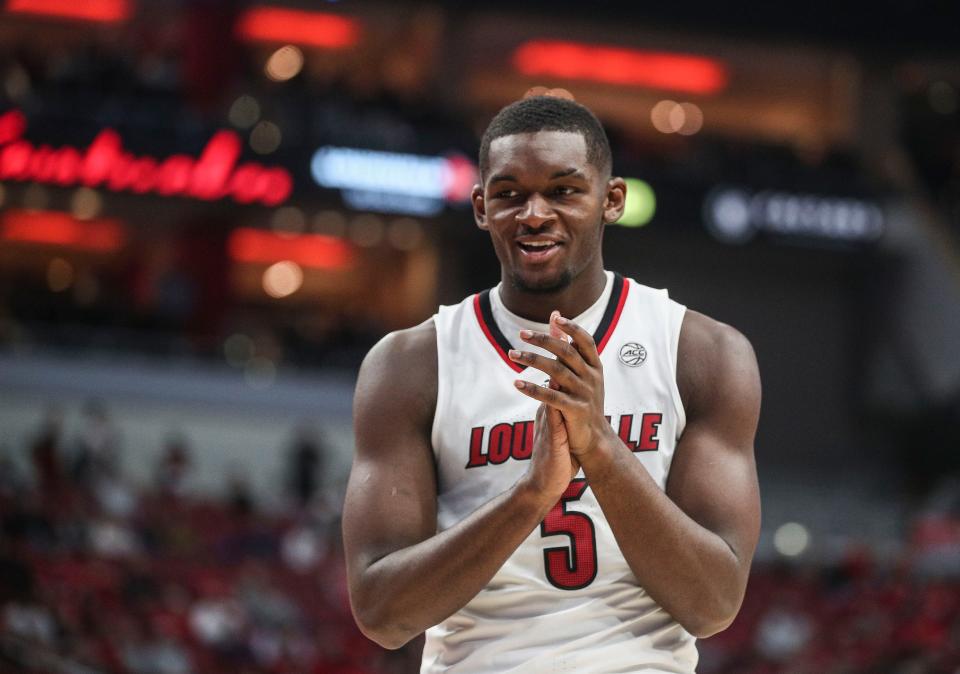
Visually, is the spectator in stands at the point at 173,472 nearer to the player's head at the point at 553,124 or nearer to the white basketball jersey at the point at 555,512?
the white basketball jersey at the point at 555,512

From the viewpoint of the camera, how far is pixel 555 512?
2.99m

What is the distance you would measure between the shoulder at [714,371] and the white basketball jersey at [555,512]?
0.09 ft

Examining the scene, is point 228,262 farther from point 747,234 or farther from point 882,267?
point 882,267

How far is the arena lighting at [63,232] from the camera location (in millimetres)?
26734

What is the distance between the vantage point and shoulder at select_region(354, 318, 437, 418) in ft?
10.2

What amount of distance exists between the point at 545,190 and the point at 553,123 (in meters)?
0.15

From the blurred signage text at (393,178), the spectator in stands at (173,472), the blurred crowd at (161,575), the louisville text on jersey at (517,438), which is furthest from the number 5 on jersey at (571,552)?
the blurred signage text at (393,178)

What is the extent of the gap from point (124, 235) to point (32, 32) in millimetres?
4004

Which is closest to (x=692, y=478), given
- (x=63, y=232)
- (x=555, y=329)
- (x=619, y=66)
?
(x=555, y=329)

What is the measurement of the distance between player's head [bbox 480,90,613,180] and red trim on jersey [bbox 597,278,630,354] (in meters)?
0.31

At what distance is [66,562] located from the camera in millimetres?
11320

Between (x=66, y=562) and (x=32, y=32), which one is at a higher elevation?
(x=32, y=32)

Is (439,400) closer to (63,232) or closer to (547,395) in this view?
(547,395)

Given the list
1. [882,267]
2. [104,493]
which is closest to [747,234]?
[882,267]
